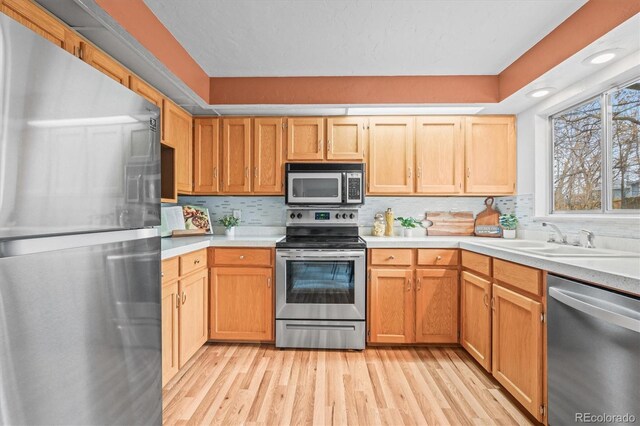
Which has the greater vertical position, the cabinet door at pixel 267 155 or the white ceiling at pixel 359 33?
the white ceiling at pixel 359 33

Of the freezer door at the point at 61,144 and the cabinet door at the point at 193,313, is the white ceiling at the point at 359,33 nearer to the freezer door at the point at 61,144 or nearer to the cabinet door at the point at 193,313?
the freezer door at the point at 61,144

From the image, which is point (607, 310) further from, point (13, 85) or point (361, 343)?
point (13, 85)

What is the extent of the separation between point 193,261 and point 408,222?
2004mm

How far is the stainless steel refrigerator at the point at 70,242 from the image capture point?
66 centimetres

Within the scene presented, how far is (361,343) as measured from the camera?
254 centimetres

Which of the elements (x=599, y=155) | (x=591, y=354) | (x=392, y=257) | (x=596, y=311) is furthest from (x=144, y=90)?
(x=599, y=155)

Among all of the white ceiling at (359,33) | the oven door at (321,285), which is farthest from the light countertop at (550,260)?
the white ceiling at (359,33)

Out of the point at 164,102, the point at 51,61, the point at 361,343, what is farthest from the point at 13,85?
the point at 361,343

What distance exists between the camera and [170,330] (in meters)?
1.98

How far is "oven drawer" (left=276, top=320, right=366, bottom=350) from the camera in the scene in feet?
8.36

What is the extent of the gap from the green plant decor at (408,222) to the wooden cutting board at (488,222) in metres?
0.58

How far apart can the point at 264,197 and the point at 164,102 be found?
4.11ft

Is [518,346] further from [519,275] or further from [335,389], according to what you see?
[335,389]

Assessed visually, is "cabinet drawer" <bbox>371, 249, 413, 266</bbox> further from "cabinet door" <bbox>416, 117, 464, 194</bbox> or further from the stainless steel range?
"cabinet door" <bbox>416, 117, 464, 194</bbox>
